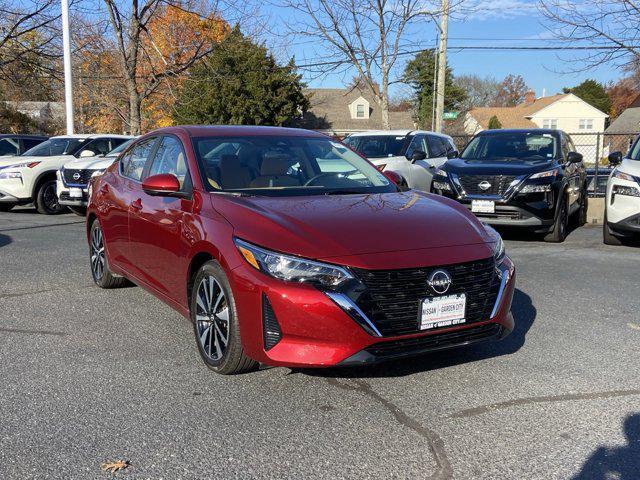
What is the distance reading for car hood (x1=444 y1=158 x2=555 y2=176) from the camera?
9398mm

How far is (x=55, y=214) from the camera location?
13922 mm

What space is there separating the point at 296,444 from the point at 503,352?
1958mm

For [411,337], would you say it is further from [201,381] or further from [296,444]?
[201,381]

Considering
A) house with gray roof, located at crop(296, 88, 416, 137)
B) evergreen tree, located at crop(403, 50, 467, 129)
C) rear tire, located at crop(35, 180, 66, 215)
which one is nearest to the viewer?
rear tire, located at crop(35, 180, 66, 215)

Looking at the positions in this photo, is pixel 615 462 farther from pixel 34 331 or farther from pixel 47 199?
pixel 47 199

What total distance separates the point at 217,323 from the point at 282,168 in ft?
4.67

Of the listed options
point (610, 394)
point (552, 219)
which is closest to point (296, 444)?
point (610, 394)

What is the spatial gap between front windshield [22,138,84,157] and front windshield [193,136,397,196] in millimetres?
10569

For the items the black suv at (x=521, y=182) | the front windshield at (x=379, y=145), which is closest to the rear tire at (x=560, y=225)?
the black suv at (x=521, y=182)

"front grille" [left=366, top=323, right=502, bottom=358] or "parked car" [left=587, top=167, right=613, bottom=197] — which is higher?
"parked car" [left=587, top=167, right=613, bottom=197]

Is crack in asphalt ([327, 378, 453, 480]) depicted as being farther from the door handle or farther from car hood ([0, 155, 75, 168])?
car hood ([0, 155, 75, 168])

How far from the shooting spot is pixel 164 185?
4.34 metres

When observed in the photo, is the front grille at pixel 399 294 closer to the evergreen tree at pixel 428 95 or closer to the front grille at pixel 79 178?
the front grille at pixel 79 178

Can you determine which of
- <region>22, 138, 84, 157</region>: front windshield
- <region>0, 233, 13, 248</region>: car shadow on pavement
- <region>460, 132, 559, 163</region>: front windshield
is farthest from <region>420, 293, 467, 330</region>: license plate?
<region>22, 138, 84, 157</region>: front windshield
